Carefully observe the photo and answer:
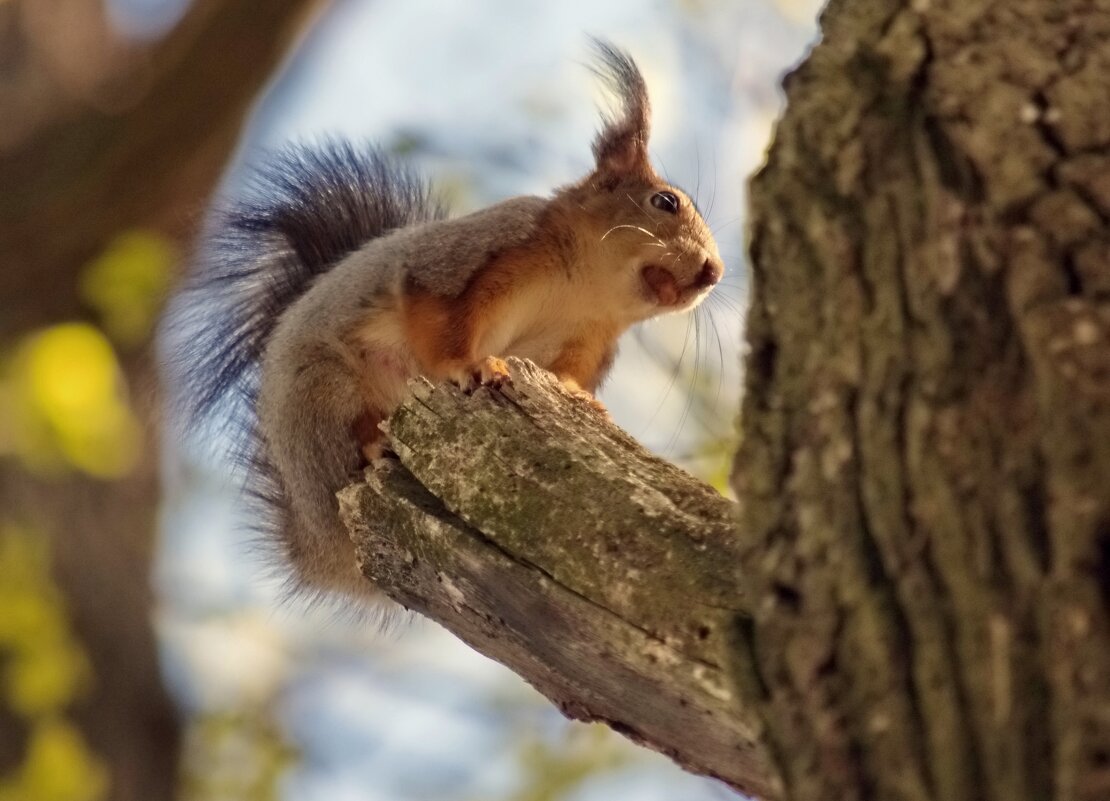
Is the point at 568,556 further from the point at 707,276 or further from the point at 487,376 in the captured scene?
the point at 707,276

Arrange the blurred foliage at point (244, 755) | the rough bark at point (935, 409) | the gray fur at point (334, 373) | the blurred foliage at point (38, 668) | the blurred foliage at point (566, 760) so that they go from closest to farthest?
the rough bark at point (935, 409) → the gray fur at point (334, 373) → the blurred foliage at point (38, 668) → the blurred foliage at point (566, 760) → the blurred foliage at point (244, 755)

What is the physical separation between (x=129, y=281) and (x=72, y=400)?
0.40 meters

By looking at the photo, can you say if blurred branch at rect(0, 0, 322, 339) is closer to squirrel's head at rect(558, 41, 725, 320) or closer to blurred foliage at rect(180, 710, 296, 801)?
squirrel's head at rect(558, 41, 725, 320)

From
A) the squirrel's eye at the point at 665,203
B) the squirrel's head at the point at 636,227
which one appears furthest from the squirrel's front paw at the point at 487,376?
the squirrel's eye at the point at 665,203

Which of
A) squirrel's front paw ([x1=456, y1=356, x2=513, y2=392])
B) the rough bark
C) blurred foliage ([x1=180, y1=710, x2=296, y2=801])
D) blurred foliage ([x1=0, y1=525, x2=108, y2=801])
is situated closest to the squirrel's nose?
squirrel's front paw ([x1=456, y1=356, x2=513, y2=392])

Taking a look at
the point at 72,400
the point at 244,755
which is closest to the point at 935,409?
the point at 72,400

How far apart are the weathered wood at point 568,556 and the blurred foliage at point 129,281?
1930mm

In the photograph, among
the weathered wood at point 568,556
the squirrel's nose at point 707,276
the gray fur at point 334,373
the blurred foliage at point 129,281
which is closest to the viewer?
the weathered wood at point 568,556

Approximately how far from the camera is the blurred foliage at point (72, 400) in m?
4.21

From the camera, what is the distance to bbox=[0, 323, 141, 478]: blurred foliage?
4.21 meters

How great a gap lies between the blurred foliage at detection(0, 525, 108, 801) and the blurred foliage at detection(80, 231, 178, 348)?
839mm

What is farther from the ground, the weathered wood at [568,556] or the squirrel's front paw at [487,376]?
the squirrel's front paw at [487,376]

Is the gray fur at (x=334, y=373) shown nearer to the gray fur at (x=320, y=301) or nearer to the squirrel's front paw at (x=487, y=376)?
the gray fur at (x=320, y=301)

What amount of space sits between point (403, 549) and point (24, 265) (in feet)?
8.43
